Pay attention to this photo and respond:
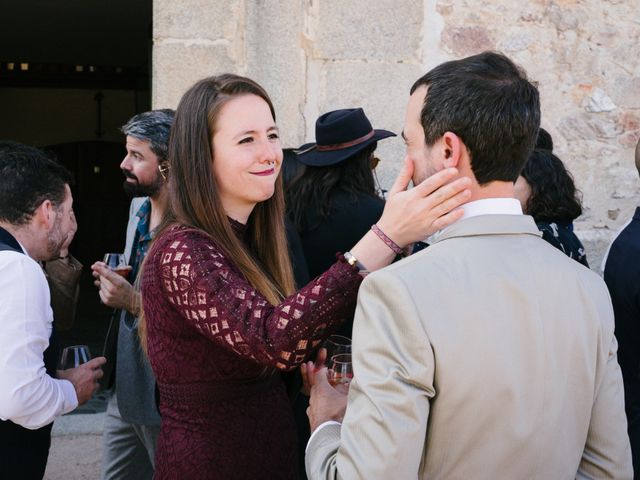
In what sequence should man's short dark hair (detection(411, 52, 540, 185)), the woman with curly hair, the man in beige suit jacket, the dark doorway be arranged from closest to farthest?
the man in beige suit jacket, man's short dark hair (detection(411, 52, 540, 185)), the woman with curly hair, the dark doorway

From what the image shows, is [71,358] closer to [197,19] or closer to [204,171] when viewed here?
[204,171]

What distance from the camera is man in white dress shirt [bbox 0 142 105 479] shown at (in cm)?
217

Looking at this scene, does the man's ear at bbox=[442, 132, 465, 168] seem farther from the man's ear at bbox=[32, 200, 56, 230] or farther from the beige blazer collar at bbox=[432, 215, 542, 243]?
the man's ear at bbox=[32, 200, 56, 230]

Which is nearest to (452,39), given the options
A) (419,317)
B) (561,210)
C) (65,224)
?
(561,210)

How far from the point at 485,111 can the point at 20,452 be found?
177 centimetres

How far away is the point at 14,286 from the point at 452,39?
271 cm

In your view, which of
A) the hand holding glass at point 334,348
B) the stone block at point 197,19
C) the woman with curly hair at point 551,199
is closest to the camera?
the hand holding glass at point 334,348

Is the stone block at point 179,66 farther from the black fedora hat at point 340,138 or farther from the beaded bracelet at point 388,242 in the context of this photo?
the beaded bracelet at point 388,242

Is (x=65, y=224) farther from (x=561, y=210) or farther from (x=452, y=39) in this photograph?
(x=452, y=39)

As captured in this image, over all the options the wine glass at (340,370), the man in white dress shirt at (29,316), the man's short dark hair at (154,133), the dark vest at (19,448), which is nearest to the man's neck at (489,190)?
the wine glass at (340,370)

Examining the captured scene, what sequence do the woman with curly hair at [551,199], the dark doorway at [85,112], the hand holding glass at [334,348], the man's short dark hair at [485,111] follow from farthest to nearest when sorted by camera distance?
1. the dark doorway at [85,112]
2. the woman with curly hair at [551,199]
3. the hand holding glass at [334,348]
4. the man's short dark hair at [485,111]

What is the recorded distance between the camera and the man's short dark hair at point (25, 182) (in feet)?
7.95

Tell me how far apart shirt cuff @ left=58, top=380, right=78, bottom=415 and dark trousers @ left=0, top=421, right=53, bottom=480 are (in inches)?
4.1

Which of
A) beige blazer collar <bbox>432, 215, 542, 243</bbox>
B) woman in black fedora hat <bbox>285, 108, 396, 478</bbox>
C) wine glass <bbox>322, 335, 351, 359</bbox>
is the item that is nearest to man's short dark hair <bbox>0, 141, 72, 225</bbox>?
woman in black fedora hat <bbox>285, 108, 396, 478</bbox>
